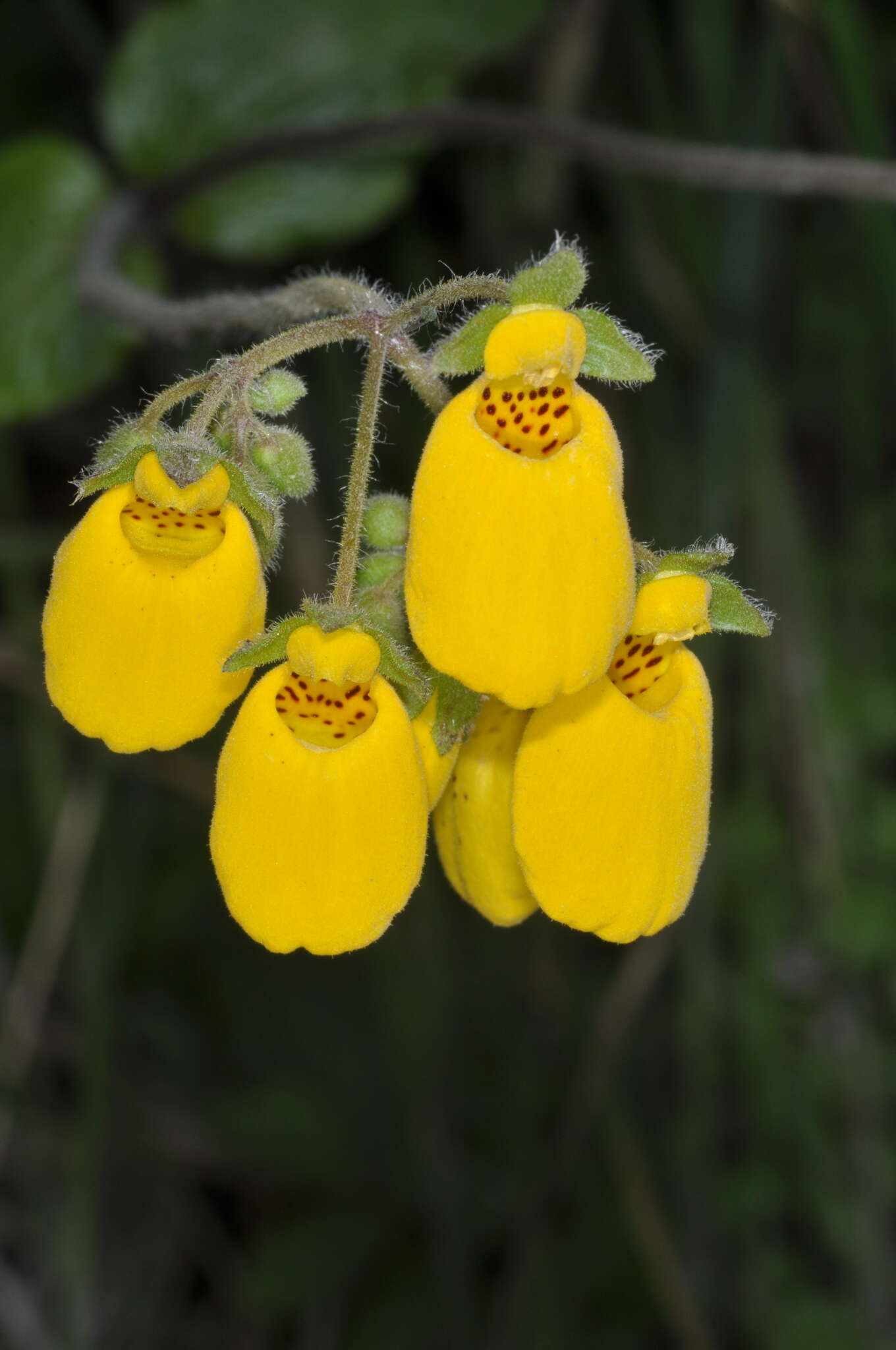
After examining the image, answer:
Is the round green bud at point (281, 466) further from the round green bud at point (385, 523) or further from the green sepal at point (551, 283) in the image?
the green sepal at point (551, 283)

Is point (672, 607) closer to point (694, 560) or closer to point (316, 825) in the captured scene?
point (694, 560)

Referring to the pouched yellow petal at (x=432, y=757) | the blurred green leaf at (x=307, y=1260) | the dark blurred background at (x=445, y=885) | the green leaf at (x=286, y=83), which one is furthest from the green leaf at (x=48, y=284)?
the blurred green leaf at (x=307, y=1260)

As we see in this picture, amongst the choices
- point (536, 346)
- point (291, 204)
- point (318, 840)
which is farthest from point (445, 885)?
point (536, 346)

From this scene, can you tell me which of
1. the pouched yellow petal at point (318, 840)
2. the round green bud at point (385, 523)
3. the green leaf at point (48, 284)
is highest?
the green leaf at point (48, 284)

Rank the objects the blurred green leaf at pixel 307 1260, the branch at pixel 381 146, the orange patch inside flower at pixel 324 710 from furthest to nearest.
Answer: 1. the blurred green leaf at pixel 307 1260
2. the branch at pixel 381 146
3. the orange patch inside flower at pixel 324 710

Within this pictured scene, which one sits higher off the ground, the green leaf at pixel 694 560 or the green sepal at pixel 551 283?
the green sepal at pixel 551 283

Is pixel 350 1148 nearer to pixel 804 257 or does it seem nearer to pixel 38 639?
pixel 38 639
